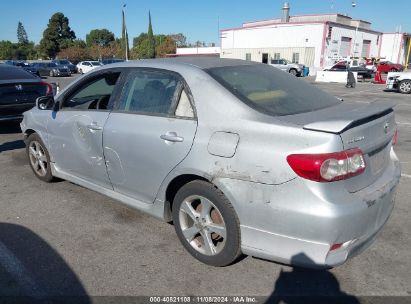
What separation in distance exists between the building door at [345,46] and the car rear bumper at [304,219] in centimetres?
5376

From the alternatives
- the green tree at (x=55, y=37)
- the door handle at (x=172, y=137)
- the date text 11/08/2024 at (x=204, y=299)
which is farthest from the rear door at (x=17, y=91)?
the green tree at (x=55, y=37)

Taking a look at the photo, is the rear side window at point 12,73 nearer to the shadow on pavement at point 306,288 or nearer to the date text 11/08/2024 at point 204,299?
the date text 11/08/2024 at point 204,299

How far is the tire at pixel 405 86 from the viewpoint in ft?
58.7

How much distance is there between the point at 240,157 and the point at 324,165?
57cm

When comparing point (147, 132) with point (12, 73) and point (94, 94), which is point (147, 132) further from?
point (12, 73)

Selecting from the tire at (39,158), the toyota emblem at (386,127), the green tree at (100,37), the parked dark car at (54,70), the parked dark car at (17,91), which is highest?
the green tree at (100,37)

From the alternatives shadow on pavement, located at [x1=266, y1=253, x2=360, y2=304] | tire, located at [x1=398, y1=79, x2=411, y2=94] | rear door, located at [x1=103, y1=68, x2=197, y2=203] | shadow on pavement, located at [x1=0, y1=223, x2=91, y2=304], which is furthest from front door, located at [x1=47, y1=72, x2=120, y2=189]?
tire, located at [x1=398, y1=79, x2=411, y2=94]

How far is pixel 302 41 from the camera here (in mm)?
47312

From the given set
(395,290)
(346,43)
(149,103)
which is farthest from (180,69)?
(346,43)

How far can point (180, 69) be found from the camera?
320cm

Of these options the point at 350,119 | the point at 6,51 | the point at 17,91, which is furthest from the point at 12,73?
the point at 6,51

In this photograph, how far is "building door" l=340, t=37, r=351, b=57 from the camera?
51484 millimetres

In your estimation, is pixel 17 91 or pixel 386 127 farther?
pixel 17 91

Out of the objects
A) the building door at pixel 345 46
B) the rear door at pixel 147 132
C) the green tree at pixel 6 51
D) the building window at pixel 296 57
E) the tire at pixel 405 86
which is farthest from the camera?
the green tree at pixel 6 51
